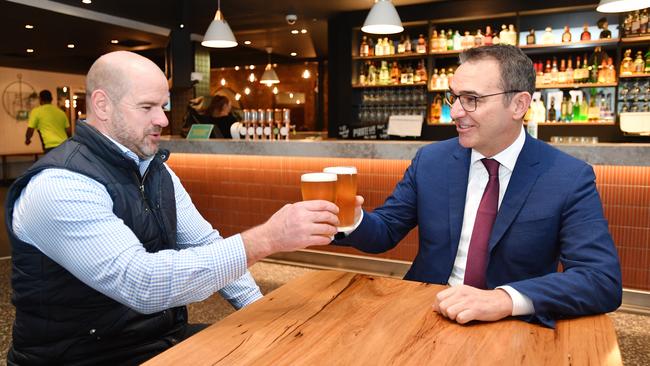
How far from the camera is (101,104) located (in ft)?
5.01

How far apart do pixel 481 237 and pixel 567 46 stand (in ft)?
16.9

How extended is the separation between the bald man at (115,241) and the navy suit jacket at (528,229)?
547 millimetres

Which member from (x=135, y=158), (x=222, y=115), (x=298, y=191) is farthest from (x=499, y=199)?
(x=222, y=115)

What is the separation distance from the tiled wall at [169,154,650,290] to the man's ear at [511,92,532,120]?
81.6 inches

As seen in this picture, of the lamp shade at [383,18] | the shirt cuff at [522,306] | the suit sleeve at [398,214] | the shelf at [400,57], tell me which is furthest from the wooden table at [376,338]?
the shelf at [400,57]

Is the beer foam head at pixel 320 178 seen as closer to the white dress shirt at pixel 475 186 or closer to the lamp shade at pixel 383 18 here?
the white dress shirt at pixel 475 186

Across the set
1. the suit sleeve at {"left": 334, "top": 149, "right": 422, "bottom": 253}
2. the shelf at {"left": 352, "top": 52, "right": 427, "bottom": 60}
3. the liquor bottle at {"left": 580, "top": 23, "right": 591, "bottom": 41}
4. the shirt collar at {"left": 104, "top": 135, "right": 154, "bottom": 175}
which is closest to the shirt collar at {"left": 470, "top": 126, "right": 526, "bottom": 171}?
the suit sleeve at {"left": 334, "top": 149, "right": 422, "bottom": 253}

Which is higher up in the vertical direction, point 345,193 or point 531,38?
point 531,38

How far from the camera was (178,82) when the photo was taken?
860 centimetres

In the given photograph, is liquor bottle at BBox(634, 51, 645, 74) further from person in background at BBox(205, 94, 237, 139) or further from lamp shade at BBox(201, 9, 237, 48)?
person in background at BBox(205, 94, 237, 139)

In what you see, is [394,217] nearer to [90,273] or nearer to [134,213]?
[134,213]

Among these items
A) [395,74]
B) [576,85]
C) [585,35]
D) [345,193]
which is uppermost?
[585,35]

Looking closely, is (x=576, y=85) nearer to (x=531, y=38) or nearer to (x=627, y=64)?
(x=627, y=64)

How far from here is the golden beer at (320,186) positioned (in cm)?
118
